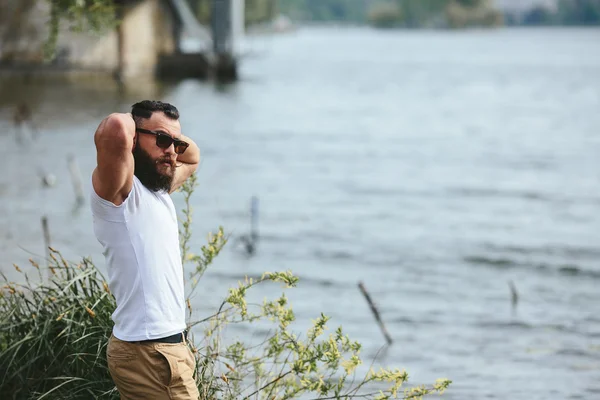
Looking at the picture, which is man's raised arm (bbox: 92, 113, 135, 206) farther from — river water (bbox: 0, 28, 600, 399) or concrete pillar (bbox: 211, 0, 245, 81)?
concrete pillar (bbox: 211, 0, 245, 81)

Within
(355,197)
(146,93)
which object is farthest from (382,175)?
(146,93)

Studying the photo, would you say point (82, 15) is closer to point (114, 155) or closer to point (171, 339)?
point (114, 155)

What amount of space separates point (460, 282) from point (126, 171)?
14.7 meters

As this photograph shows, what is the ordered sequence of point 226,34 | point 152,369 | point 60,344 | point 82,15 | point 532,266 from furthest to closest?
point 226,34 → point 532,266 → point 82,15 → point 60,344 → point 152,369

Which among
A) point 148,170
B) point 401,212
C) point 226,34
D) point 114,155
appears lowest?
point 401,212

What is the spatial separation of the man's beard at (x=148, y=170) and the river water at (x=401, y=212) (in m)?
2.60

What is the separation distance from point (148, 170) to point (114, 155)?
0.31 m

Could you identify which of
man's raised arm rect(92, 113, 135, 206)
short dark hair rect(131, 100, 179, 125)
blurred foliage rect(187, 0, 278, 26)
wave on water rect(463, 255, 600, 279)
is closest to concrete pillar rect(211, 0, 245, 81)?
wave on water rect(463, 255, 600, 279)

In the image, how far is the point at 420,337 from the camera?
13688mm

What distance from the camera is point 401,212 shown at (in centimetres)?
2669

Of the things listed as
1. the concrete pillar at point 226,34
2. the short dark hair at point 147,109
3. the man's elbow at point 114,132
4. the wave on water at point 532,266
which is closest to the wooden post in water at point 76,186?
the wave on water at point 532,266

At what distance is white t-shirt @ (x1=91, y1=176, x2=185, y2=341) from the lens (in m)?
4.01

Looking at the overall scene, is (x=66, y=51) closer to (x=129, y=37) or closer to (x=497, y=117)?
(x=129, y=37)

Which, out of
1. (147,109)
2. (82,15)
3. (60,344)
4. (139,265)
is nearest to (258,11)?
(82,15)
